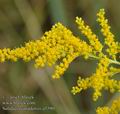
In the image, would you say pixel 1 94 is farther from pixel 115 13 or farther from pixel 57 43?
pixel 57 43

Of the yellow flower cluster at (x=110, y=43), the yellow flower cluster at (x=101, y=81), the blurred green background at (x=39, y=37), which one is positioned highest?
the blurred green background at (x=39, y=37)

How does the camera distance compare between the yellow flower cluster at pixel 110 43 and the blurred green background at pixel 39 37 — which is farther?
the blurred green background at pixel 39 37

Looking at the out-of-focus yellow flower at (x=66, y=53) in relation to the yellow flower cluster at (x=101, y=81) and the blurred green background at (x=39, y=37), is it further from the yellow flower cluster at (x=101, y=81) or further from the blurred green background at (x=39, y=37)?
the blurred green background at (x=39, y=37)

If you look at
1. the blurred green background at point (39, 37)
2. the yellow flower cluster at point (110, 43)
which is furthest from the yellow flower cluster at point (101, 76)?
the blurred green background at point (39, 37)

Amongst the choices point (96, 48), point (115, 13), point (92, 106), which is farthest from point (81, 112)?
point (96, 48)

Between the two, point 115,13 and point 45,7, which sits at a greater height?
point 45,7

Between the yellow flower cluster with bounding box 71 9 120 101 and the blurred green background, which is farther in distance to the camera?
the blurred green background

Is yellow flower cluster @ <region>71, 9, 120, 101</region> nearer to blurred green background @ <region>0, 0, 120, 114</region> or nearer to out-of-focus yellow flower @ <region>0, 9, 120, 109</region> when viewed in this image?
out-of-focus yellow flower @ <region>0, 9, 120, 109</region>

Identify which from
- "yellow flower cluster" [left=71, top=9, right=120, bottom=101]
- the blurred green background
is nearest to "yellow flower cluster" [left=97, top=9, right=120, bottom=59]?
"yellow flower cluster" [left=71, top=9, right=120, bottom=101]
